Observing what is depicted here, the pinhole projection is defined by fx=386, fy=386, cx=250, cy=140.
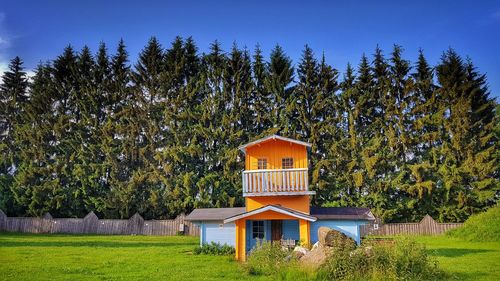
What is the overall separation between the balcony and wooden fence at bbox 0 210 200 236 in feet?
46.6

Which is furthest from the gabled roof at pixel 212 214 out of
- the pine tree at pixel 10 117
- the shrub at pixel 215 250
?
the pine tree at pixel 10 117

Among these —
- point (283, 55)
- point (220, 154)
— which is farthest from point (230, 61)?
point (220, 154)

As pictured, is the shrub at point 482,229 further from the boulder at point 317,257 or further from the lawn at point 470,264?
the boulder at point 317,257

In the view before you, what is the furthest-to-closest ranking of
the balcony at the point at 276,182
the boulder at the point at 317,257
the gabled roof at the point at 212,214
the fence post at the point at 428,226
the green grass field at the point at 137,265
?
the fence post at the point at 428,226 → the gabled roof at the point at 212,214 → the balcony at the point at 276,182 → the green grass field at the point at 137,265 → the boulder at the point at 317,257

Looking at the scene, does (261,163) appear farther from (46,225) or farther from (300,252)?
(46,225)

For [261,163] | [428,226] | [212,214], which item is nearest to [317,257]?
[261,163]

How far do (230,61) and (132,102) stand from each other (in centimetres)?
1144

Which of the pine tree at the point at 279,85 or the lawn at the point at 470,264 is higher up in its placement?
the pine tree at the point at 279,85

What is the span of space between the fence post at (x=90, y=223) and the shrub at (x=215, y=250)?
17146mm

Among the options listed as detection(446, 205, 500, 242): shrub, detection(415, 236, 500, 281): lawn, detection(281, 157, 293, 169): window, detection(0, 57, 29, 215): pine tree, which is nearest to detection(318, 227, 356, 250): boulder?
detection(415, 236, 500, 281): lawn

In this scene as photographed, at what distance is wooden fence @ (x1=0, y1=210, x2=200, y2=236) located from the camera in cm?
3388

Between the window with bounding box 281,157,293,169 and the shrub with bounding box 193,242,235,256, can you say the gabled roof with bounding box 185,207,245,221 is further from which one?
the window with bounding box 281,157,293,169

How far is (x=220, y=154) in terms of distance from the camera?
3809 cm

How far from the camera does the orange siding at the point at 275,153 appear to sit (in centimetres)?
2236
